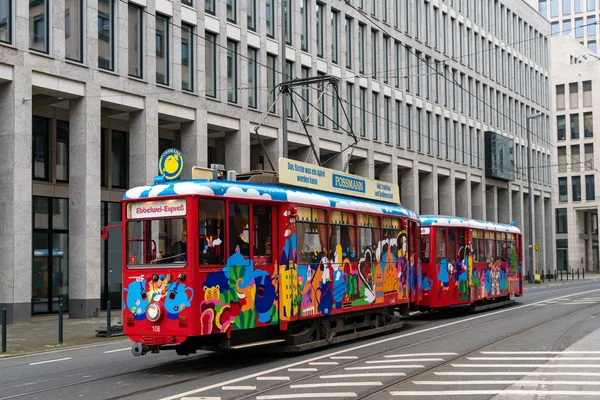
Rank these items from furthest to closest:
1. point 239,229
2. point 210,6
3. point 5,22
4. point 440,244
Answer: point 210,6 < point 5,22 < point 440,244 < point 239,229

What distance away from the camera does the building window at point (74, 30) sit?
87.1 feet

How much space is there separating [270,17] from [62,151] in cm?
1211

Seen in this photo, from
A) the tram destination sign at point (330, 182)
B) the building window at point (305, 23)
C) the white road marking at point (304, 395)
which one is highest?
the building window at point (305, 23)

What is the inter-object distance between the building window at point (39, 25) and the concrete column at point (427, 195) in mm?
30813

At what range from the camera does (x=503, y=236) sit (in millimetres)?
27719

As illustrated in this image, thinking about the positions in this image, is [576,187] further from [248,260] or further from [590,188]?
[248,260]

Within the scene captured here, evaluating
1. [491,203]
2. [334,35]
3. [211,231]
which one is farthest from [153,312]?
[491,203]

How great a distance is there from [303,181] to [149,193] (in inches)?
140

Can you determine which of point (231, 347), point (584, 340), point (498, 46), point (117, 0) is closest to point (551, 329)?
point (584, 340)

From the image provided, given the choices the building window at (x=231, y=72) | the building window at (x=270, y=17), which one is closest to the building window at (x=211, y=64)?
the building window at (x=231, y=72)

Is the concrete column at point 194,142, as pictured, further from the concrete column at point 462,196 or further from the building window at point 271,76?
the concrete column at point 462,196

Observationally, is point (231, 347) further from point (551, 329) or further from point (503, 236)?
point (503, 236)

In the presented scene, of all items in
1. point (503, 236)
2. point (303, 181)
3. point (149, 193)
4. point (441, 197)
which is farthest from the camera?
point (441, 197)

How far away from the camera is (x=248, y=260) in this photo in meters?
13.1
